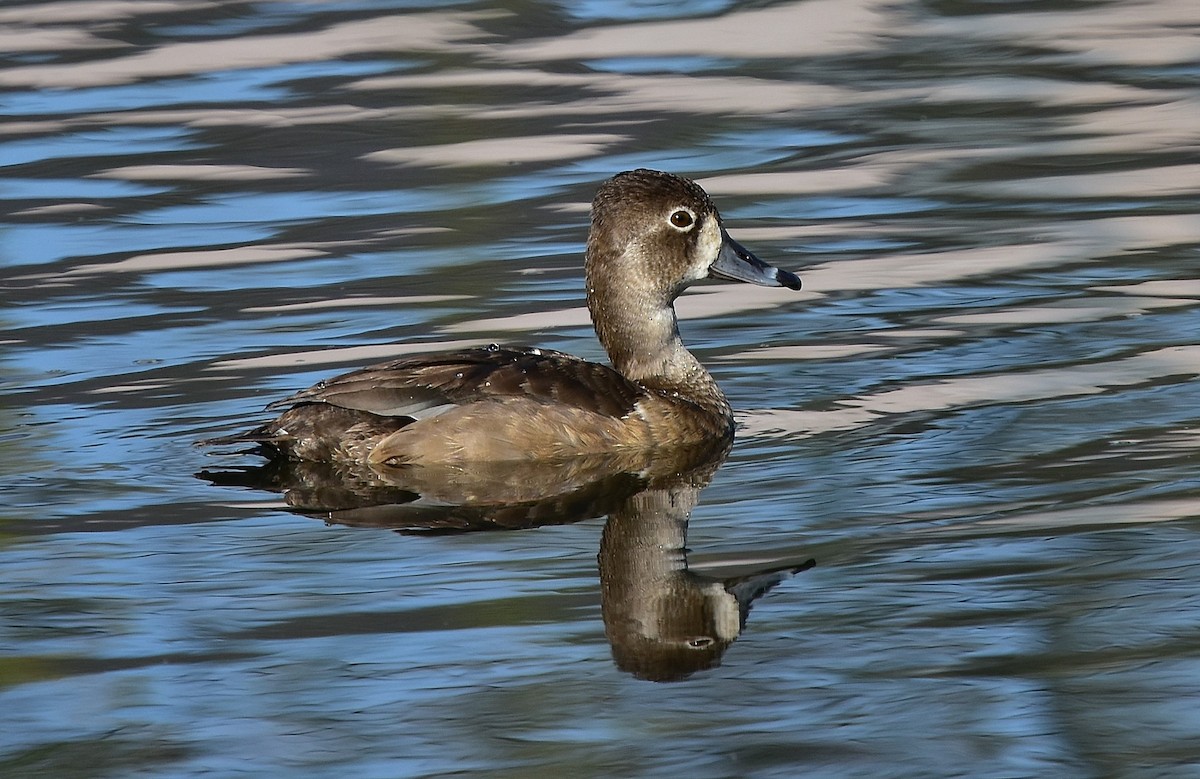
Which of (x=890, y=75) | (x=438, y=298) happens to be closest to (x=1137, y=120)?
(x=890, y=75)

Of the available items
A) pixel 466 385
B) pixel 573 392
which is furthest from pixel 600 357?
pixel 466 385

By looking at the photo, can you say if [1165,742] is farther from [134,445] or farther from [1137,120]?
[1137,120]

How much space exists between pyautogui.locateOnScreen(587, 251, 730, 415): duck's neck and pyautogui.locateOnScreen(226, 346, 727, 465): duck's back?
71cm

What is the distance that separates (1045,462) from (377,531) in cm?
235

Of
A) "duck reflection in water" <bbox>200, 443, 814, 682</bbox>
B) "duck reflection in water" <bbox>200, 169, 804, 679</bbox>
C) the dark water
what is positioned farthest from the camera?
"duck reflection in water" <bbox>200, 169, 804, 679</bbox>

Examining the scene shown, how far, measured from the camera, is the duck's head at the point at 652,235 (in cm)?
901

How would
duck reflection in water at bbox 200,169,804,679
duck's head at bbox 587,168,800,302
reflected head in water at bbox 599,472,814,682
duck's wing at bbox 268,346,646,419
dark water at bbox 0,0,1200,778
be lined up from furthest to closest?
duck's head at bbox 587,168,800,302, duck's wing at bbox 268,346,646,419, duck reflection in water at bbox 200,169,804,679, reflected head in water at bbox 599,472,814,682, dark water at bbox 0,0,1200,778

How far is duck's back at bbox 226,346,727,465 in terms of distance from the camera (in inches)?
319

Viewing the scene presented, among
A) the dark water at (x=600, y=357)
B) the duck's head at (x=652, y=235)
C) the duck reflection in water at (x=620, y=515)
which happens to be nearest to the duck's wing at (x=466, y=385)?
the duck reflection in water at (x=620, y=515)

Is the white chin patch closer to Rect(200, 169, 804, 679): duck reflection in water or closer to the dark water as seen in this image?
Rect(200, 169, 804, 679): duck reflection in water

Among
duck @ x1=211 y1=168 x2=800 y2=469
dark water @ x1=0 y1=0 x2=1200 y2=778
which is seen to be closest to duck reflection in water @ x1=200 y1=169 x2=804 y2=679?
duck @ x1=211 y1=168 x2=800 y2=469

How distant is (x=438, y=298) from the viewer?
10.7 metres

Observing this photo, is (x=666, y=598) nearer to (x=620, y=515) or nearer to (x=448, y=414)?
(x=620, y=515)

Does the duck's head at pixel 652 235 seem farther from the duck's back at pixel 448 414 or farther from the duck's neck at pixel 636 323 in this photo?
the duck's back at pixel 448 414
